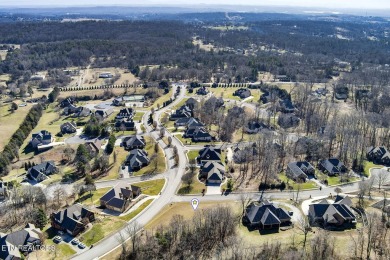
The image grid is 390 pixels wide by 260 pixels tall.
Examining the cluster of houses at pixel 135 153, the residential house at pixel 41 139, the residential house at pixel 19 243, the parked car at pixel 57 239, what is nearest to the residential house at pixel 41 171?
the cluster of houses at pixel 135 153

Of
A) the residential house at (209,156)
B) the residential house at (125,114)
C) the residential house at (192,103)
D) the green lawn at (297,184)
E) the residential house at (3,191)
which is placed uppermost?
the residential house at (192,103)

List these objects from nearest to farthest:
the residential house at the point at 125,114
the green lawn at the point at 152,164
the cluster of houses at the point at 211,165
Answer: the cluster of houses at the point at 211,165, the green lawn at the point at 152,164, the residential house at the point at 125,114

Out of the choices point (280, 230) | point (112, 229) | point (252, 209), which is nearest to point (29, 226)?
point (112, 229)

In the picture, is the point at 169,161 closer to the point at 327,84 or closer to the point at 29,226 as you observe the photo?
the point at 29,226

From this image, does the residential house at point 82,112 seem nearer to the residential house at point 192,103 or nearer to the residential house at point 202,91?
the residential house at point 192,103

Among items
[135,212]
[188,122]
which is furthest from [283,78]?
[135,212]

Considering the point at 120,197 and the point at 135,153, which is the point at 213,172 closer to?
the point at 120,197

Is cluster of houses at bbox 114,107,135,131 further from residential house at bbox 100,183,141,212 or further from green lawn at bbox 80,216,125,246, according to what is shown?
green lawn at bbox 80,216,125,246
